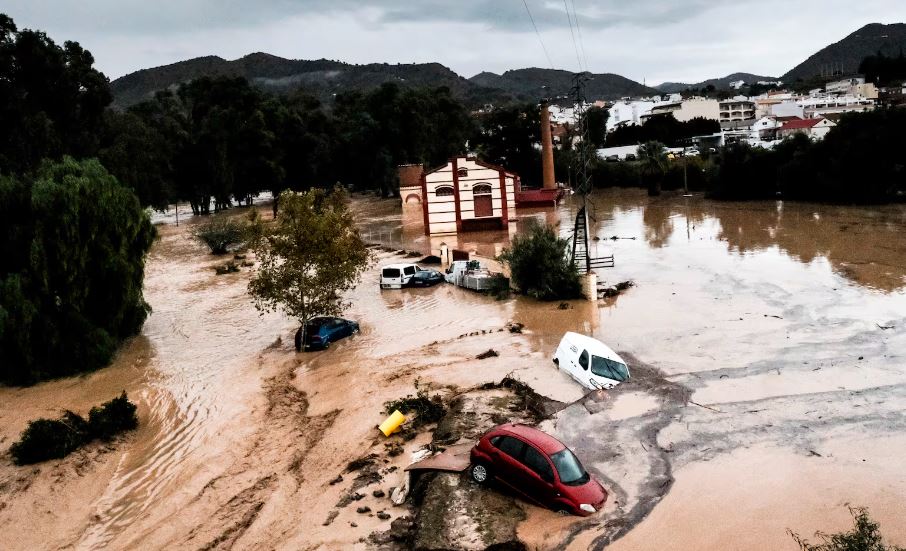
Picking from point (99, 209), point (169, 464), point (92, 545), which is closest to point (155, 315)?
point (99, 209)

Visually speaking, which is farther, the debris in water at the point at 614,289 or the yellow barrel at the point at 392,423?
the debris in water at the point at 614,289

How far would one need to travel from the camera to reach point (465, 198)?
5469 cm

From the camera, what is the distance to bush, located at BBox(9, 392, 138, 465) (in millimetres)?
16234

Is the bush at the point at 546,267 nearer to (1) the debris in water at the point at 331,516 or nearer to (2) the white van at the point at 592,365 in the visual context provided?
(2) the white van at the point at 592,365

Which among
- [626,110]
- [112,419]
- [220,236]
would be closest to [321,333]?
[112,419]

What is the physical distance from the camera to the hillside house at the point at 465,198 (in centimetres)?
5441

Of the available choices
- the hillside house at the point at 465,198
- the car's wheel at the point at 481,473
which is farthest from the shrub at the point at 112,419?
the hillside house at the point at 465,198

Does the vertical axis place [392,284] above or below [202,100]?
below

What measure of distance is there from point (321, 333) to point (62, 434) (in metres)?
9.20

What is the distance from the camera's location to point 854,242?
3866 cm

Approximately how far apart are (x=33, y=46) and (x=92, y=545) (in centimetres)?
3549

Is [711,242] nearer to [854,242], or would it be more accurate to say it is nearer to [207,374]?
[854,242]

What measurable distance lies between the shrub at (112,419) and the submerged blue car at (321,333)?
6648 millimetres

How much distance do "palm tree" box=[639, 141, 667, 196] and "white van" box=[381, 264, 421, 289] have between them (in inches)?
1814
